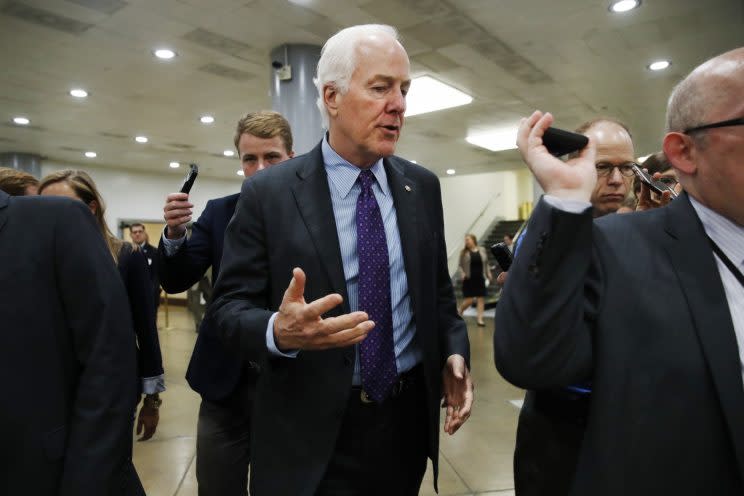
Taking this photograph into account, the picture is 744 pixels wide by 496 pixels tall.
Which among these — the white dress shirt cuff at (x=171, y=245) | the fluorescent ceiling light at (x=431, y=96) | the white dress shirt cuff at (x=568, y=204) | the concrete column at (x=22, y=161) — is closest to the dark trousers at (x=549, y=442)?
the white dress shirt cuff at (x=568, y=204)

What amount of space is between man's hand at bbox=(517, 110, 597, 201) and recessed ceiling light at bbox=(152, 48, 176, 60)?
5.60 m

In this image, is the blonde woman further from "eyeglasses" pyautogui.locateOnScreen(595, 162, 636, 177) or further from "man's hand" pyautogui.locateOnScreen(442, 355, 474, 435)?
"eyeglasses" pyautogui.locateOnScreen(595, 162, 636, 177)

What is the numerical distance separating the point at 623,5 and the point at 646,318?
4.72 meters

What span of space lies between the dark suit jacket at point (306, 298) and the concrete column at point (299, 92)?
13.0 feet

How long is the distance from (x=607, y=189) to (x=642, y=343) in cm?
111

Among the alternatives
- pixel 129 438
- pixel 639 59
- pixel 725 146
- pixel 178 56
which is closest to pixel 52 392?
pixel 129 438

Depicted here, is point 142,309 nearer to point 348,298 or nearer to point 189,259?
point 189,259

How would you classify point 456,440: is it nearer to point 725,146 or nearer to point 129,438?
point 129,438

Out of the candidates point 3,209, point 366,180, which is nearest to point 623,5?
point 366,180

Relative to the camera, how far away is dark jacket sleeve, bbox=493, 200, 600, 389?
842mm

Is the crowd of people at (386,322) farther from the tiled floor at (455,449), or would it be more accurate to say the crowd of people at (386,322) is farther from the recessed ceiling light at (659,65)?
the recessed ceiling light at (659,65)

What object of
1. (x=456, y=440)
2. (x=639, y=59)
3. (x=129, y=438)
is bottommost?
(x=456, y=440)

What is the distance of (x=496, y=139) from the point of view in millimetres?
10047

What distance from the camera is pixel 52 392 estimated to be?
1.20m
